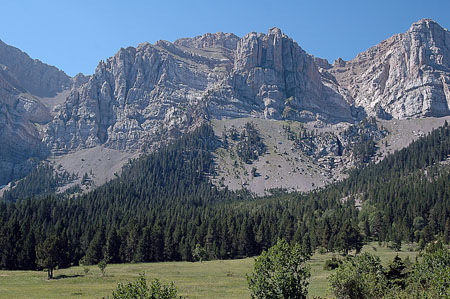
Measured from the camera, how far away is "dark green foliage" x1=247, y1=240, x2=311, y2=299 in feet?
107

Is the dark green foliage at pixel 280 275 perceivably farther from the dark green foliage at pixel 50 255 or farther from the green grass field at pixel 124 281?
the dark green foliage at pixel 50 255

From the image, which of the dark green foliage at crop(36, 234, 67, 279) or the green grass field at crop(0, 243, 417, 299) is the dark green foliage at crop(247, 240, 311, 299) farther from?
the dark green foliage at crop(36, 234, 67, 279)

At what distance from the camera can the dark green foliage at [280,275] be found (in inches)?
1288

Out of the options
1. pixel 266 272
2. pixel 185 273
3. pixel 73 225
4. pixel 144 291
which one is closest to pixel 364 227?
pixel 185 273

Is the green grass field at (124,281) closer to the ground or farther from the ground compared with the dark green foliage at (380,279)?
closer to the ground

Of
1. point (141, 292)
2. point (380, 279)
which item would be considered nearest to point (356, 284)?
point (380, 279)

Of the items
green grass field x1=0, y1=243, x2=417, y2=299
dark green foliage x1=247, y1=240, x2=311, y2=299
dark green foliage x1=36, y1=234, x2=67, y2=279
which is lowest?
green grass field x1=0, y1=243, x2=417, y2=299

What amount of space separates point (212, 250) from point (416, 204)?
9604 cm

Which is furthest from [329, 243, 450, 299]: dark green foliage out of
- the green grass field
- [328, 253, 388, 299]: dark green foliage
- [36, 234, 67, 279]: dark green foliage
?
[36, 234, 67, 279]: dark green foliage

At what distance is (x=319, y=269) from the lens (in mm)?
90438

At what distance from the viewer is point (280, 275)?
107 feet

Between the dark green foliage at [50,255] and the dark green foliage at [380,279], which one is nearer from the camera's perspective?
the dark green foliage at [380,279]

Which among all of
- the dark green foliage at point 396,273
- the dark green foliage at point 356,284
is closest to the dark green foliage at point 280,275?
the dark green foliage at point 356,284

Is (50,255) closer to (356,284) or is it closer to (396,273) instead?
(356,284)
